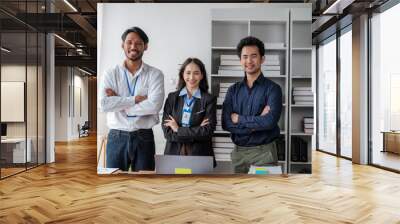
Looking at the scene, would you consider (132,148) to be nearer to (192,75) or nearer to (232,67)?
(192,75)

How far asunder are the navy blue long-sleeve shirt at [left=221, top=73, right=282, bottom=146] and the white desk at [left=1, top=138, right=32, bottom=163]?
10.9 ft

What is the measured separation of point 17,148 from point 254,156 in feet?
12.5

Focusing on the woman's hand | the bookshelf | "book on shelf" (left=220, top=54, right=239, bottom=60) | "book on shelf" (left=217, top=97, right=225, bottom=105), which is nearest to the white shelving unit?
the bookshelf

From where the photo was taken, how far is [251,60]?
585 cm

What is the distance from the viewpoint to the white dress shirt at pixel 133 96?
18.6 ft

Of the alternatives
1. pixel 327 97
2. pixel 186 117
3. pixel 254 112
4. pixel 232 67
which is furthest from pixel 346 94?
pixel 186 117

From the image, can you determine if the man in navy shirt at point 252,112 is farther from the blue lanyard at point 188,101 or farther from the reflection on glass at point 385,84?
the reflection on glass at point 385,84

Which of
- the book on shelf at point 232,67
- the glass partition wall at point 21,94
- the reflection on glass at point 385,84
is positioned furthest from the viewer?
the reflection on glass at point 385,84

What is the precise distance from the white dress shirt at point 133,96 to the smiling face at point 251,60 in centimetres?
125

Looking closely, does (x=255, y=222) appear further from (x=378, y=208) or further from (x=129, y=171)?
(x=129, y=171)

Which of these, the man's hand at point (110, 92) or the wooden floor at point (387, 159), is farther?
the wooden floor at point (387, 159)

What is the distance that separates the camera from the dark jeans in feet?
18.7

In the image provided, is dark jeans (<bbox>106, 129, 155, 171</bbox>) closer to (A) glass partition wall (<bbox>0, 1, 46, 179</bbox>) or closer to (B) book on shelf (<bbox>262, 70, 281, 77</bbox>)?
(A) glass partition wall (<bbox>0, 1, 46, 179</bbox>)

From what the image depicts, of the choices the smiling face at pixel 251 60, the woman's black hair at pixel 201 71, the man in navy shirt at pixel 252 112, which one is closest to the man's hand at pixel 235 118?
the man in navy shirt at pixel 252 112
